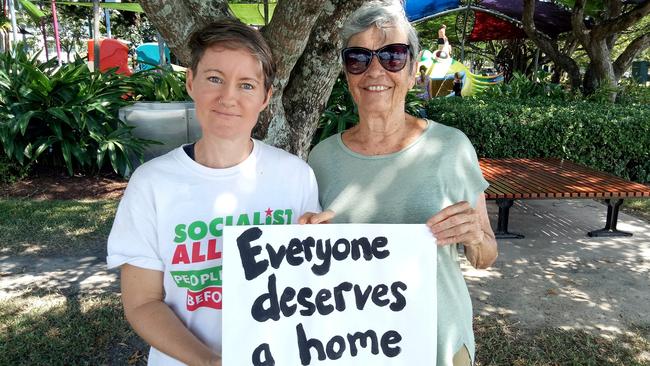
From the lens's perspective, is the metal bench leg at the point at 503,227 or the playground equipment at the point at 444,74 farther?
the playground equipment at the point at 444,74

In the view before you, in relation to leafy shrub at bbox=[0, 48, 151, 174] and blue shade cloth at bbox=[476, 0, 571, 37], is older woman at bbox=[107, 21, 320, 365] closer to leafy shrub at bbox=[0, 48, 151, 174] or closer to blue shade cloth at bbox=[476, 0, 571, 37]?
leafy shrub at bbox=[0, 48, 151, 174]

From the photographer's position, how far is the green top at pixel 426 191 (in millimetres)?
1565

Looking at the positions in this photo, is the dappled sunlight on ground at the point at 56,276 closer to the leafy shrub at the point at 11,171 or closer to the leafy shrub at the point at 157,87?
the leafy shrub at the point at 11,171

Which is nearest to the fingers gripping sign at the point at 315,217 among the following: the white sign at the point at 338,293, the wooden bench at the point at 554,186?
the white sign at the point at 338,293

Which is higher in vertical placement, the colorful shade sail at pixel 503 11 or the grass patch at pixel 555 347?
the colorful shade sail at pixel 503 11

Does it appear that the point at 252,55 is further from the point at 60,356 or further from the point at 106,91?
the point at 106,91

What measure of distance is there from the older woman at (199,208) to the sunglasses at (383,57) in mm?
303

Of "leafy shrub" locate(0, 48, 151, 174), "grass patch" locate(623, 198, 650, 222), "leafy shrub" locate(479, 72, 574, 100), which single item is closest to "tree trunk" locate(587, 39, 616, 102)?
"leafy shrub" locate(479, 72, 574, 100)

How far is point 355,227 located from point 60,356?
2.51 meters

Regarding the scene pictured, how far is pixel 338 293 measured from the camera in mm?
1464

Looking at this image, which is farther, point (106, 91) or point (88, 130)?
point (106, 91)

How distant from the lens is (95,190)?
683cm

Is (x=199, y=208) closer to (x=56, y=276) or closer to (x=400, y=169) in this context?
(x=400, y=169)

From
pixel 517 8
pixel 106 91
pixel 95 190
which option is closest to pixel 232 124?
pixel 95 190
